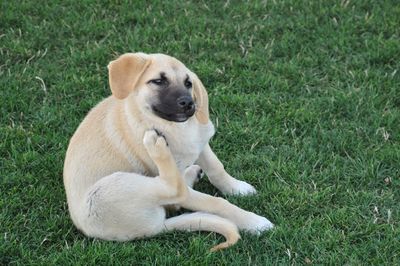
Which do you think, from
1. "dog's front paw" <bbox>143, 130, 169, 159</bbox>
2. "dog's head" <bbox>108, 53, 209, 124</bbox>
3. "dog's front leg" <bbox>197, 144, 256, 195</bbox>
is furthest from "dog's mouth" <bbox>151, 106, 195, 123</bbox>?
"dog's front leg" <bbox>197, 144, 256, 195</bbox>

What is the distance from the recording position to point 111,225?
176 inches

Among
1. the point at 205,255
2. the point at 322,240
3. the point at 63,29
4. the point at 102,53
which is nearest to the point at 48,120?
the point at 102,53

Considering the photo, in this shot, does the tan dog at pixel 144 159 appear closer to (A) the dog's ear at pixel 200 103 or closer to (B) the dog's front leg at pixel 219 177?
(A) the dog's ear at pixel 200 103

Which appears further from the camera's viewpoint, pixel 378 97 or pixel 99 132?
pixel 378 97

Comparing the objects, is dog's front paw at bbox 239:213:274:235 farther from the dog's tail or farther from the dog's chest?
the dog's chest

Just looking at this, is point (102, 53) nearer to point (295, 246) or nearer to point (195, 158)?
point (195, 158)

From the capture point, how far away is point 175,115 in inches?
173

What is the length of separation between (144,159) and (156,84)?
1.69 ft

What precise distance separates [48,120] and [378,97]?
2.80 meters

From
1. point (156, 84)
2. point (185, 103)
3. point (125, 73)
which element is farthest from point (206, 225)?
point (125, 73)

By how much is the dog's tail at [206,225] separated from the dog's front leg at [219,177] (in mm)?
449

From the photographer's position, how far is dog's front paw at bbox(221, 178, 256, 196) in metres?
5.05

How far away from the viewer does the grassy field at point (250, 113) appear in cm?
455

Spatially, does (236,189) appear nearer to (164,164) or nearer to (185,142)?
(185,142)
